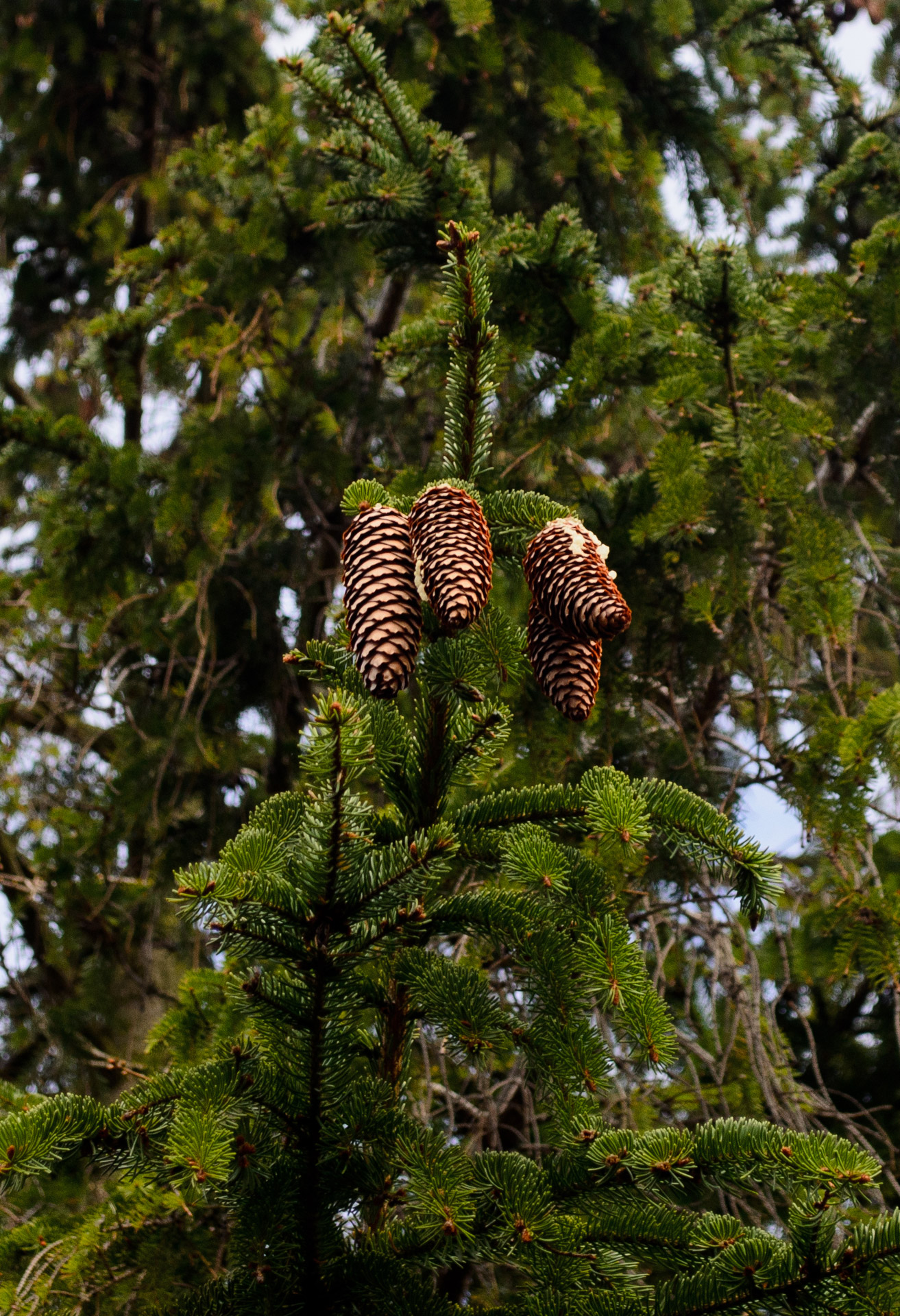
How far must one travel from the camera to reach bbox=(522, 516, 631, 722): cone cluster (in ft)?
4.08

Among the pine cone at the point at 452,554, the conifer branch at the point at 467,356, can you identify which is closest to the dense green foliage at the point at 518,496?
the conifer branch at the point at 467,356

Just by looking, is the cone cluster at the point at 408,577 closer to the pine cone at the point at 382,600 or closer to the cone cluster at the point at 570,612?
the pine cone at the point at 382,600

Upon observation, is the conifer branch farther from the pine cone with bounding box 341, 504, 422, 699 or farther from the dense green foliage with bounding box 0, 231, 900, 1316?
the pine cone with bounding box 341, 504, 422, 699

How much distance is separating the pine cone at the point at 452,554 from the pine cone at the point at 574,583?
0.32 ft

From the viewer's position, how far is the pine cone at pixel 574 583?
4.06ft

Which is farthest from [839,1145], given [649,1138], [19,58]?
[19,58]

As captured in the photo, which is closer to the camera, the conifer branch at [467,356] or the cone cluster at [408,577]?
the cone cluster at [408,577]

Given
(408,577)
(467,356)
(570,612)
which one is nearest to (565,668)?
(570,612)

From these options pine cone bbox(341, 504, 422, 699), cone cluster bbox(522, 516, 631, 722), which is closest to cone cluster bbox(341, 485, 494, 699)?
pine cone bbox(341, 504, 422, 699)

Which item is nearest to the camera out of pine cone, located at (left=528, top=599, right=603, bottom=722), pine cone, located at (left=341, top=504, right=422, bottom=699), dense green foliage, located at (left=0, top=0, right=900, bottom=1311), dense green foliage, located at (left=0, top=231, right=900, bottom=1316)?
dense green foliage, located at (left=0, top=231, right=900, bottom=1316)

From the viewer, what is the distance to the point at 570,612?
4.14 feet

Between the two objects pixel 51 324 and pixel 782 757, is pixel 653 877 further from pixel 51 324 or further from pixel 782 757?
pixel 51 324

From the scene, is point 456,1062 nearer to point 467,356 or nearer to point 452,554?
point 452,554

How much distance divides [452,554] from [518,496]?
0.29 meters
